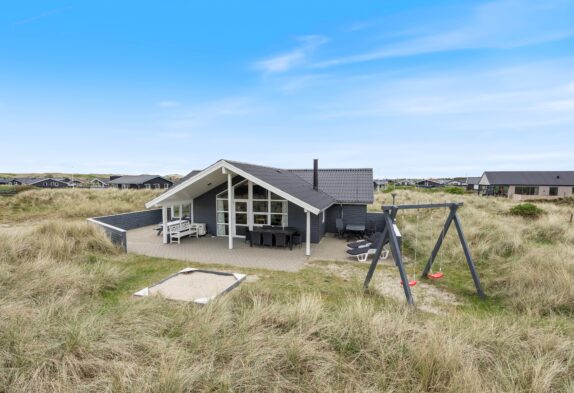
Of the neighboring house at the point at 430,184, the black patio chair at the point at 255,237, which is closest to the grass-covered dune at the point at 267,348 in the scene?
the black patio chair at the point at 255,237

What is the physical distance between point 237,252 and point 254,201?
278 centimetres

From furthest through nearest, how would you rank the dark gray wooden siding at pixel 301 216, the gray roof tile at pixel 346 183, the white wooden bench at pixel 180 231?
the gray roof tile at pixel 346 183 < the dark gray wooden siding at pixel 301 216 < the white wooden bench at pixel 180 231

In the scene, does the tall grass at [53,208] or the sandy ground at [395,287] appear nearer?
the sandy ground at [395,287]

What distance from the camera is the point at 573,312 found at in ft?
17.4

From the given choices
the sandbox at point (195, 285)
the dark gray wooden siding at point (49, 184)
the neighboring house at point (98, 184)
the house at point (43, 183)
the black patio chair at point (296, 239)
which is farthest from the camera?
the neighboring house at point (98, 184)

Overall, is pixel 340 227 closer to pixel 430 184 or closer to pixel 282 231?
pixel 282 231

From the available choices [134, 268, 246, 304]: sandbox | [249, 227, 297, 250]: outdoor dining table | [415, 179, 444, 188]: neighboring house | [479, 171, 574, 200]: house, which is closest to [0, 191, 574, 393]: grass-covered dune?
[134, 268, 246, 304]: sandbox

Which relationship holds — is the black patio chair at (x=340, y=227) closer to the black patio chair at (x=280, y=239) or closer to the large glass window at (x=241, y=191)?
the black patio chair at (x=280, y=239)

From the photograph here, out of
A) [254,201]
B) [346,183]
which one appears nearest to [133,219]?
[254,201]

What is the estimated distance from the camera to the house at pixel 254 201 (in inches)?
426

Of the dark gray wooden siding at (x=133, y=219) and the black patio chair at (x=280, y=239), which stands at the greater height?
the dark gray wooden siding at (x=133, y=219)

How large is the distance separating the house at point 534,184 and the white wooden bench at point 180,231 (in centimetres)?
4532

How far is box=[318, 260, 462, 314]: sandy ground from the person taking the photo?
6.04m

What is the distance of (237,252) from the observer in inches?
417
